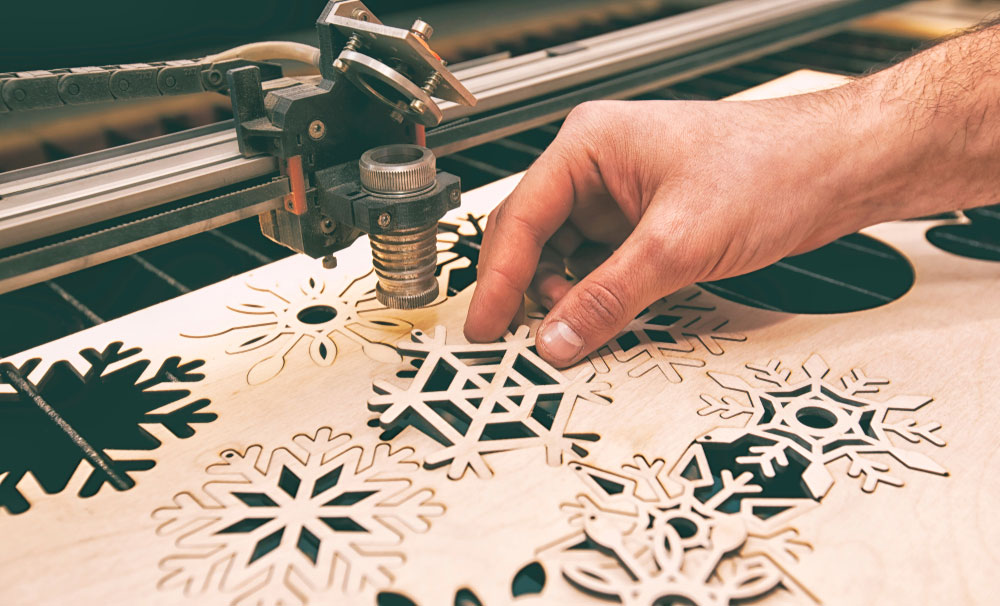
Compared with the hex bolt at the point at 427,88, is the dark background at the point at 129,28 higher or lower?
lower

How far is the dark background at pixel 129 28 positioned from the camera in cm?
126

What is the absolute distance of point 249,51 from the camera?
0.98m

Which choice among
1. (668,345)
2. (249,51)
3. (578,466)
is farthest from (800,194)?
(249,51)

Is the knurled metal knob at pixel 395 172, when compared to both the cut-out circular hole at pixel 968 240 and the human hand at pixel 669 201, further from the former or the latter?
the cut-out circular hole at pixel 968 240

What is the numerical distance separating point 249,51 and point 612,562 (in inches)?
29.7

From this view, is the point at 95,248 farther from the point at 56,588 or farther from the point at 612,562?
the point at 612,562

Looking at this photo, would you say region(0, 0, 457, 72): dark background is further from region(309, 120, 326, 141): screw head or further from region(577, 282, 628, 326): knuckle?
region(577, 282, 628, 326): knuckle

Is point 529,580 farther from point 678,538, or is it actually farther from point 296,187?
point 296,187

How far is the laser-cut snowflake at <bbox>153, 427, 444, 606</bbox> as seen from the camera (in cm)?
64

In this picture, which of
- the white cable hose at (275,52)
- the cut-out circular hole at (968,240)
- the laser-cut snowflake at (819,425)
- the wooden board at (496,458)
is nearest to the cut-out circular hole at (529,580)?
the wooden board at (496,458)

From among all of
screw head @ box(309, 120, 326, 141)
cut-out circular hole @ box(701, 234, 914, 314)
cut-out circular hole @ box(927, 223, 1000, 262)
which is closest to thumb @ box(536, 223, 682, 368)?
cut-out circular hole @ box(701, 234, 914, 314)

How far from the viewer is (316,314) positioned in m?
1.05

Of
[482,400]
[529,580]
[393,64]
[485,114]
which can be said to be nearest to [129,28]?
[485,114]

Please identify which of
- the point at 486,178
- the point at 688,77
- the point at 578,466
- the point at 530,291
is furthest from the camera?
the point at 688,77
